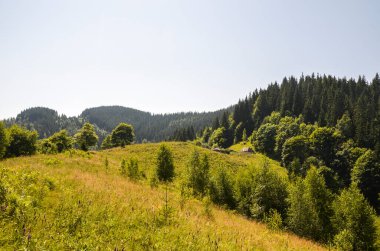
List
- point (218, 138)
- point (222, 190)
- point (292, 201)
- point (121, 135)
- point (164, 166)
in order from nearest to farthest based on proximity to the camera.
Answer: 1. point (292, 201)
2. point (222, 190)
3. point (164, 166)
4. point (121, 135)
5. point (218, 138)

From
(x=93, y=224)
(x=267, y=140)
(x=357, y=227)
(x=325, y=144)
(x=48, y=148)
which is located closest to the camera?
(x=93, y=224)

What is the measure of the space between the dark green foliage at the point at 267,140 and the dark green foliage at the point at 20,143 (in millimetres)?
95308

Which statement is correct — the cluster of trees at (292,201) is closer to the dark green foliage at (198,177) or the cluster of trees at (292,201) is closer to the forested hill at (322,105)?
the dark green foliage at (198,177)

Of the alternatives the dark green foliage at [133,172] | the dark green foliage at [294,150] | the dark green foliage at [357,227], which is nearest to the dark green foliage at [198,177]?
the dark green foliage at [133,172]

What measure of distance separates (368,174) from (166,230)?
3733 inches

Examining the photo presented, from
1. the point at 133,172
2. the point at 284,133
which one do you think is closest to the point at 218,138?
the point at 284,133

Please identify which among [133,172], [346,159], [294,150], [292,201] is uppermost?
[294,150]

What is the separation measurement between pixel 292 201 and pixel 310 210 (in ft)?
6.75

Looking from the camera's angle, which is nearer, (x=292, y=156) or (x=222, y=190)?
(x=222, y=190)

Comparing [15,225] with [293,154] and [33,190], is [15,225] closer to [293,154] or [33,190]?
[33,190]

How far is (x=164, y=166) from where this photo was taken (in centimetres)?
3662

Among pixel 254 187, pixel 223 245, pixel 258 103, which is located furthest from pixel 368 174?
pixel 223 245

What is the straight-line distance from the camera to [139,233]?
26.2ft

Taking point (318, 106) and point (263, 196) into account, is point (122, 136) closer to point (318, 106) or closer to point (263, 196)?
point (263, 196)
